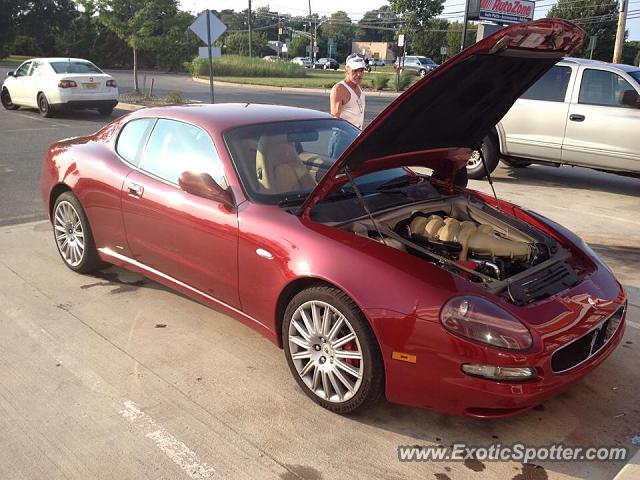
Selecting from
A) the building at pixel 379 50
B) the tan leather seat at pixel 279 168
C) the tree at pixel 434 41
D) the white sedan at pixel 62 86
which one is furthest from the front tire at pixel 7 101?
the building at pixel 379 50

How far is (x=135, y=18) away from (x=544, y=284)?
20.4 metres

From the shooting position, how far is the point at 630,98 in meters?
8.09

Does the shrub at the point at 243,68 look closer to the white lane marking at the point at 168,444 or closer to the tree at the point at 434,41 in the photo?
the tree at the point at 434,41

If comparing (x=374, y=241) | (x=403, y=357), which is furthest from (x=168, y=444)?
(x=374, y=241)

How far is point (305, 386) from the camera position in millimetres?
3279

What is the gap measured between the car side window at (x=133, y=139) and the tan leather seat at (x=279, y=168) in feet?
3.39

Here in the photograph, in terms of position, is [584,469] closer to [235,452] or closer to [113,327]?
[235,452]

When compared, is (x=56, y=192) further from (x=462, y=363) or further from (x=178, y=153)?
(x=462, y=363)

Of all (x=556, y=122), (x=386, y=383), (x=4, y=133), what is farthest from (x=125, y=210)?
(x=4, y=133)

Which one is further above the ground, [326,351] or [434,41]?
[434,41]

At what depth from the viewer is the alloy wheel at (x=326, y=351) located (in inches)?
119

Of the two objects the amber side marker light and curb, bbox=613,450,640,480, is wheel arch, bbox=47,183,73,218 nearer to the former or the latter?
the amber side marker light

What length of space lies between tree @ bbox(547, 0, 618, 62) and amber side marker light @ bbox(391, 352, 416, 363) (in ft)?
193

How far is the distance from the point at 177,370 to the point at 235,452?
0.89m
